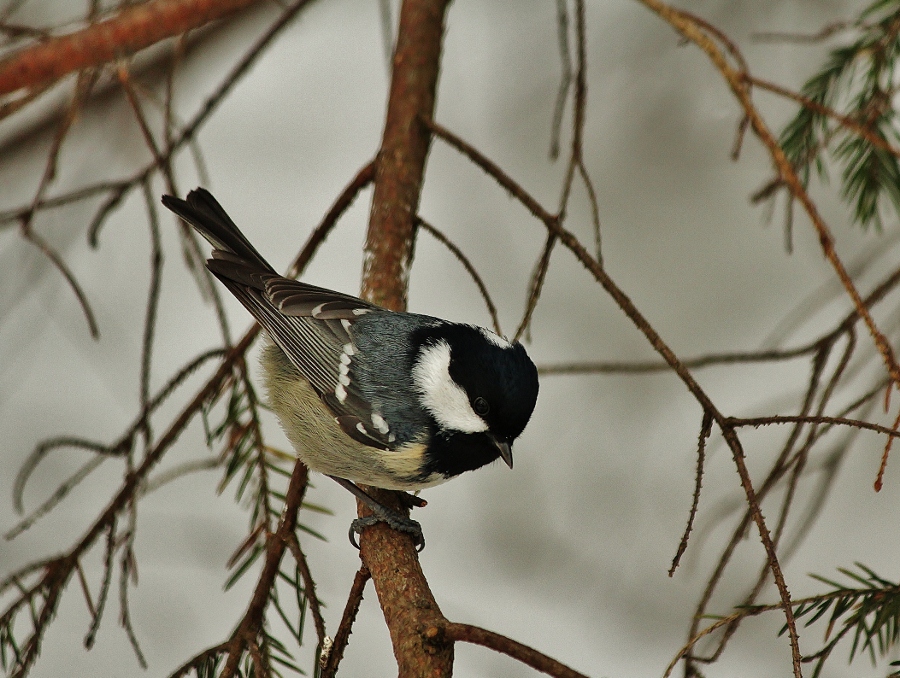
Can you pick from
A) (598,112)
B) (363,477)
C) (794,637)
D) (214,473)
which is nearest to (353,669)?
(214,473)

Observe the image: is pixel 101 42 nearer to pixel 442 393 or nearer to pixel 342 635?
pixel 442 393

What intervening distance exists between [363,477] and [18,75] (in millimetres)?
1130

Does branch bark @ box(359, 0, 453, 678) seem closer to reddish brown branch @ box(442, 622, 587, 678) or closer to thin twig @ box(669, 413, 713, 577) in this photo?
reddish brown branch @ box(442, 622, 587, 678)

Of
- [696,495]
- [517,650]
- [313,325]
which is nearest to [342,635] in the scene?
[517,650]

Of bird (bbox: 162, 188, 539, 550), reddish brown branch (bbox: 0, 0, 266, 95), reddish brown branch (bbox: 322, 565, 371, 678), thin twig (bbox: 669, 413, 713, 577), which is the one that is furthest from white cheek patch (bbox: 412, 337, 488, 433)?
reddish brown branch (bbox: 0, 0, 266, 95)

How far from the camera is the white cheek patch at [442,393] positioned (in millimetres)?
1692

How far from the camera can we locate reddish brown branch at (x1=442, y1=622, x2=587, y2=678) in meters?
0.94

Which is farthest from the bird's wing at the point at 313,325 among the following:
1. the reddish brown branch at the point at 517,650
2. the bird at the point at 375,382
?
the reddish brown branch at the point at 517,650

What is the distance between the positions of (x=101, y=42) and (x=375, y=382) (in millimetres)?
928

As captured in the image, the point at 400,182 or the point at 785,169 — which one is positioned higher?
the point at 400,182

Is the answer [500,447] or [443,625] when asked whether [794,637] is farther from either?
[500,447]

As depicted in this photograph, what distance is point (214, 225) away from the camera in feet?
6.53

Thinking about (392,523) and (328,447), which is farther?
(328,447)

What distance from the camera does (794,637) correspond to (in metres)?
0.95
